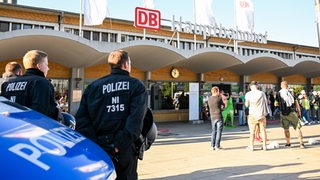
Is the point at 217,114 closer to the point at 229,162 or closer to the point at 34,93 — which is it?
the point at 229,162

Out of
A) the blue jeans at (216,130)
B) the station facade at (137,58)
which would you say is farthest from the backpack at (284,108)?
the station facade at (137,58)

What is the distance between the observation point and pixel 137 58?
14.7 metres

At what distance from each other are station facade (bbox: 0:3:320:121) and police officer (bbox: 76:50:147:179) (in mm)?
8175

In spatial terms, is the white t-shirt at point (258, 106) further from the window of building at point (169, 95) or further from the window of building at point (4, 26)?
the window of building at point (4, 26)

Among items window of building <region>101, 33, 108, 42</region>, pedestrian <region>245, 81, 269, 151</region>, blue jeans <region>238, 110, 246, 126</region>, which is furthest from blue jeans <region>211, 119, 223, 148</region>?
window of building <region>101, 33, 108, 42</region>

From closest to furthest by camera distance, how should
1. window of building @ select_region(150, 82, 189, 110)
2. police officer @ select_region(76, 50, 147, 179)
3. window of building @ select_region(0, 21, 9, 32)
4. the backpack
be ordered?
police officer @ select_region(76, 50, 147, 179) → the backpack → window of building @ select_region(0, 21, 9, 32) → window of building @ select_region(150, 82, 189, 110)

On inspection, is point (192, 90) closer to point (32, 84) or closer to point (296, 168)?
point (296, 168)

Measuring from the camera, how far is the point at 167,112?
17.3 m

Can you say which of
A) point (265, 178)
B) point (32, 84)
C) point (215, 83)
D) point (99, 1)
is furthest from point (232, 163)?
point (215, 83)

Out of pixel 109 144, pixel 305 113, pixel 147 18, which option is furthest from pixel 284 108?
pixel 147 18

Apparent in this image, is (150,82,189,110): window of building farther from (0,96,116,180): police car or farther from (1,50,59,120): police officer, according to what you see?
(0,96,116,180): police car

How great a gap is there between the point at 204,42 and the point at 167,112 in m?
7.52

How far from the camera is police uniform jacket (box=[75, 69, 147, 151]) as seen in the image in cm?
277

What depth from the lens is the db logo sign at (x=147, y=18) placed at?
14277 millimetres
